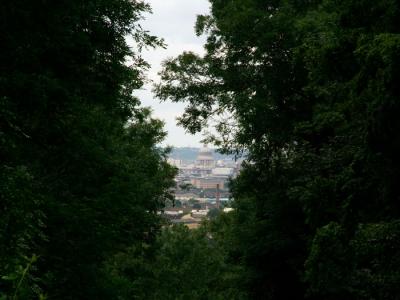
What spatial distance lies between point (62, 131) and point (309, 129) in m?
5.96

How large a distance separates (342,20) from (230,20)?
6391mm

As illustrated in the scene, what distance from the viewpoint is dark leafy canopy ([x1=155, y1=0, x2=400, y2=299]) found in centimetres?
730

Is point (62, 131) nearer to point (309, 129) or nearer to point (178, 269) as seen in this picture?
point (309, 129)

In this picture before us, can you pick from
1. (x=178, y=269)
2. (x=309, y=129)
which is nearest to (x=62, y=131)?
(x=309, y=129)

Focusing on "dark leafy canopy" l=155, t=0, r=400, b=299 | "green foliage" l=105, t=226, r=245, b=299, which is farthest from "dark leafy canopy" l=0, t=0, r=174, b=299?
"green foliage" l=105, t=226, r=245, b=299

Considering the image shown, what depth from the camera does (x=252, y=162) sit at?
16844 millimetres

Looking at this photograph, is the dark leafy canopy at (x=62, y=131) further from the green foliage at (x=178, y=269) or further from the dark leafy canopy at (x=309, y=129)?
the green foliage at (x=178, y=269)

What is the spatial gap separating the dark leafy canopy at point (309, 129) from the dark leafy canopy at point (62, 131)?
386 centimetres

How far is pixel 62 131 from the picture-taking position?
8938 millimetres

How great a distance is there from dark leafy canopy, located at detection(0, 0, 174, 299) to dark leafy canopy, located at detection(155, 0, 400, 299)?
386 cm

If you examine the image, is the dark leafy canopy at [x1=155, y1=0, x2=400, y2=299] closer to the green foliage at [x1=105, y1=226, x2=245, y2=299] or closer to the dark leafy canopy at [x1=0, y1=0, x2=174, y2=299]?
the dark leafy canopy at [x1=0, y1=0, x2=174, y2=299]

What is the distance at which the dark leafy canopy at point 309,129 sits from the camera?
23.9 feet

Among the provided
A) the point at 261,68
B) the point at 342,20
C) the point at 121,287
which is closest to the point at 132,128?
the point at 261,68

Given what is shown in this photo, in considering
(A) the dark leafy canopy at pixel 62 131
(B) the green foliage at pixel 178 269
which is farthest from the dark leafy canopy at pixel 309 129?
(B) the green foliage at pixel 178 269
